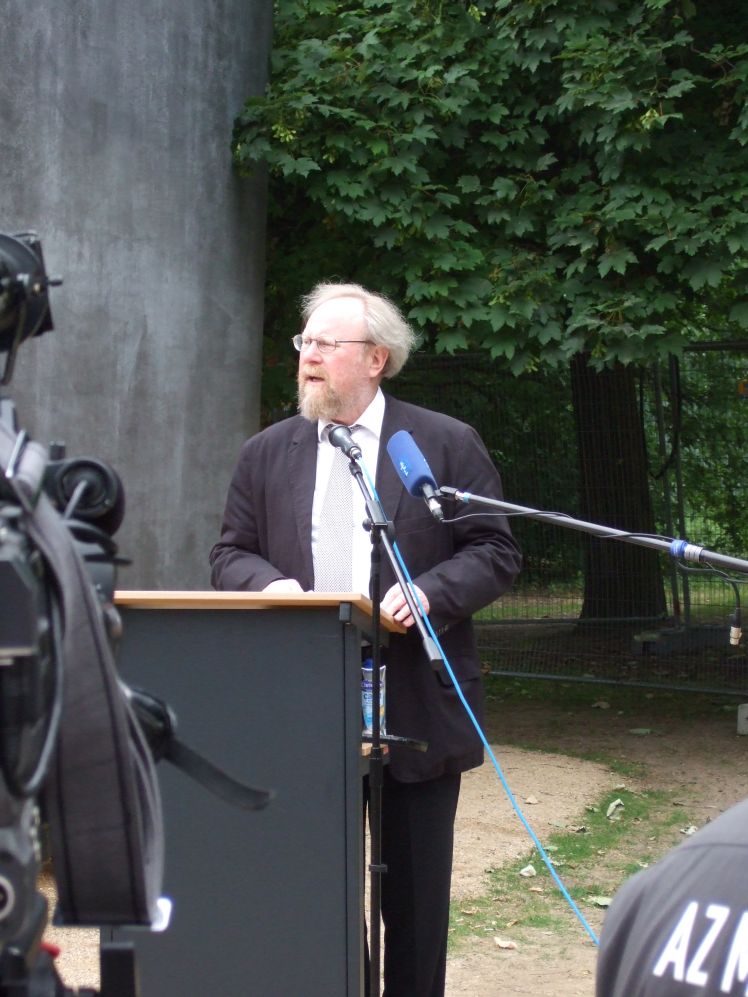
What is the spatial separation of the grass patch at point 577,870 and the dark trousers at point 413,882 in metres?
1.68

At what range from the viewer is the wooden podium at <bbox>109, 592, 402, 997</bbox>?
3307mm

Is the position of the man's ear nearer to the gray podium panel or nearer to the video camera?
the gray podium panel

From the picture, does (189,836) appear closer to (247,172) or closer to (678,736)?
(247,172)

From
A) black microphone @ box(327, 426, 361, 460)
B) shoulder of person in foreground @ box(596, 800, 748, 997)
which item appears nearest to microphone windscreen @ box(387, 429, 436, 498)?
black microphone @ box(327, 426, 361, 460)

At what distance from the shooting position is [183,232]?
8102 mm

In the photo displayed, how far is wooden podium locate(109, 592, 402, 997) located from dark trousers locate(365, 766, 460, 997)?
342 mm

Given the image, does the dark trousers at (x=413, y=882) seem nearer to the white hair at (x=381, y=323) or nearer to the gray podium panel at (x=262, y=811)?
the gray podium panel at (x=262, y=811)

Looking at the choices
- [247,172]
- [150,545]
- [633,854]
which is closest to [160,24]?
[247,172]

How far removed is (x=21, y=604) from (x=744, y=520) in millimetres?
9738

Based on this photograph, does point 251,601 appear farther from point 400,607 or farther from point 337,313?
point 337,313

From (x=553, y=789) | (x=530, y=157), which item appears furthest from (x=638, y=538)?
(x=530, y=157)

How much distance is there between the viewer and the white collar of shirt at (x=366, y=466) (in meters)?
3.82

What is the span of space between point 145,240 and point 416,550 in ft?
15.3

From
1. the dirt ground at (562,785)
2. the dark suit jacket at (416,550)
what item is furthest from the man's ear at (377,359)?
the dirt ground at (562,785)
